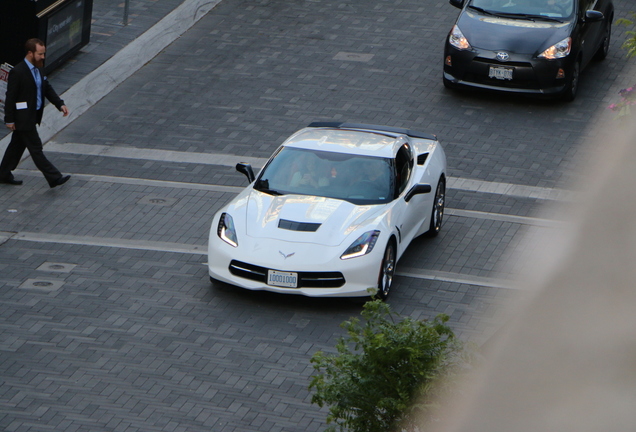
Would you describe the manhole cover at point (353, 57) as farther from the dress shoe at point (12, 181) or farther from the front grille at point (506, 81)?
the dress shoe at point (12, 181)

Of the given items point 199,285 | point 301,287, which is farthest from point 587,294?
point 199,285

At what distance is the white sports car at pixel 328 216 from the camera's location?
31.5ft

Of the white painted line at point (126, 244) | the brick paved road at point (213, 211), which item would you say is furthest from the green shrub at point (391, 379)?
the white painted line at point (126, 244)

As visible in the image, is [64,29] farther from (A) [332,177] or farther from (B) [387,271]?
(B) [387,271]

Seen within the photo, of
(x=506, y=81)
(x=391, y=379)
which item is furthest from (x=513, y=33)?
(x=391, y=379)

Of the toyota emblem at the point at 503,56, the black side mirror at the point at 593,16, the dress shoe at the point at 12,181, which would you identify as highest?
the black side mirror at the point at 593,16

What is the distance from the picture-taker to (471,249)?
11.5m

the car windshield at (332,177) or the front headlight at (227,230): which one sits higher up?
the car windshield at (332,177)

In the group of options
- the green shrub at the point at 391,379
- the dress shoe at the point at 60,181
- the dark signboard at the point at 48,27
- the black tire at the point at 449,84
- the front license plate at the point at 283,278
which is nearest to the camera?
the green shrub at the point at 391,379

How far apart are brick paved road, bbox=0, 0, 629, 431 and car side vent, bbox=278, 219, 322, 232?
83 centimetres

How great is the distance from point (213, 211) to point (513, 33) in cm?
652

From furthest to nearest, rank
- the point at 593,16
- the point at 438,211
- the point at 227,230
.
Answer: the point at 593,16 < the point at 438,211 < the point at 227,230

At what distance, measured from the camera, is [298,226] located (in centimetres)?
983

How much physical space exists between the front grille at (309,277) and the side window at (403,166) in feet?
4.72
